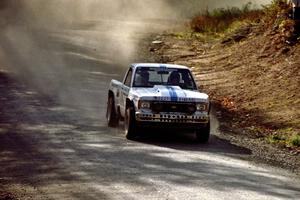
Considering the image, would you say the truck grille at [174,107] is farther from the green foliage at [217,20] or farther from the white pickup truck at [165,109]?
the green foliage at [217,20]

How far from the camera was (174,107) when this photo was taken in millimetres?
15234

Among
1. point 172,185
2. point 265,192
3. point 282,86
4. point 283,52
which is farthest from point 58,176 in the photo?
point 283,52

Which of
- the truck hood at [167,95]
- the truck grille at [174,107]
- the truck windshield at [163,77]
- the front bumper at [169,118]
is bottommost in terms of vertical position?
the front bumper at [169,118]

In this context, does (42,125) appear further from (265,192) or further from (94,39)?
(94,39)

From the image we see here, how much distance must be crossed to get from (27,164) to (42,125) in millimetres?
4852

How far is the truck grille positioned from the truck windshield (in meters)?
1.15

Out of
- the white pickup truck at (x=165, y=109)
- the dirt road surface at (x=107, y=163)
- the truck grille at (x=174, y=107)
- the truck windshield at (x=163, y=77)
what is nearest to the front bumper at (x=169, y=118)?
the white pickup truck at (x=165, y=109)

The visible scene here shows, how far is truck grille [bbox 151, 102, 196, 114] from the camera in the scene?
1521 cm

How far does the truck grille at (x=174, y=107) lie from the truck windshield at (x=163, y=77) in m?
1.15

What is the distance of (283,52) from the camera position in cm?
2522

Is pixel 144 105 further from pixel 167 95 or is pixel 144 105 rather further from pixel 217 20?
→ pixel 217 20

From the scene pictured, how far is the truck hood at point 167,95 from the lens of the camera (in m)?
15.2

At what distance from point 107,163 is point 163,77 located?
4271mm

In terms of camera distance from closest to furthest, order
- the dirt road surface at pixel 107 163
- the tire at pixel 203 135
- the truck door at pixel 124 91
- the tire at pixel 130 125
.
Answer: the dirt road surface at pixel 107 163
the tire at pixel 130 125
the tire at pixel 203 135
the truck door at pixel 124 91
